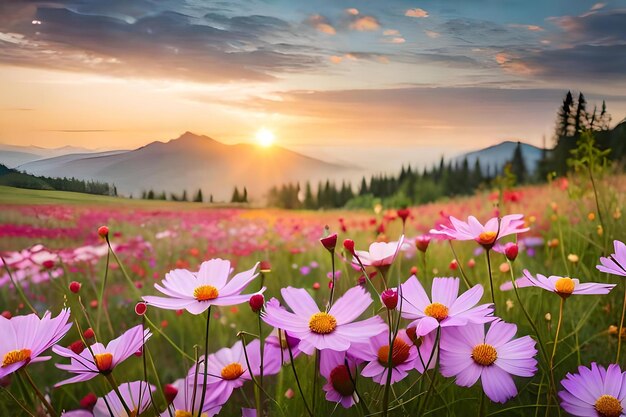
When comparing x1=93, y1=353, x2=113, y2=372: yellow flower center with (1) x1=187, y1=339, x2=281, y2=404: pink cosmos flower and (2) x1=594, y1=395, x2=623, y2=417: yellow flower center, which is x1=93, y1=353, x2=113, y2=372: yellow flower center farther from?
(2) x1=594, y1=395, x2=623, y2=417: yellow flower center

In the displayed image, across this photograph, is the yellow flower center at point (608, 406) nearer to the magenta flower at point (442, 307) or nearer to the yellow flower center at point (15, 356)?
the magenta flower at point (442, 307)

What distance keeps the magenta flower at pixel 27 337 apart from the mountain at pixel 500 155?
4.70 ft

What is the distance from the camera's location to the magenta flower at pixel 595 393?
1.31ft

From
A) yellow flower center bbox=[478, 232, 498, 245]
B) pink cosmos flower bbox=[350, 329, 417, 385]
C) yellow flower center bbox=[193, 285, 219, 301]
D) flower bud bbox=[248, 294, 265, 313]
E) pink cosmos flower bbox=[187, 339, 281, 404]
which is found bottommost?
pink cosmos flower bbox=[187, 339, 281, 404]

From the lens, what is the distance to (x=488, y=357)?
0.40 meters

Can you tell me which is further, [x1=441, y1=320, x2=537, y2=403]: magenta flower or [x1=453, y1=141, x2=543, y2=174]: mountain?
[x1=453, y1=141, x2=543, y2=174]: mountain

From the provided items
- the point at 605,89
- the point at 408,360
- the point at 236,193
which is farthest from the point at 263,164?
the point at 408,360

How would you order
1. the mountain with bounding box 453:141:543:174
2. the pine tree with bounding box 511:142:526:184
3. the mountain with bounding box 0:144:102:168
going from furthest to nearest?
the pine tree with bounding box 511:142:526:184 → the mountain with bounding box 453:141:543:174 → the mountain with bounding box 0:144:102:168

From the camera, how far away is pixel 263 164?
1563 millimetres

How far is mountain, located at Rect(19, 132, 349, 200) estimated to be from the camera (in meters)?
1.41

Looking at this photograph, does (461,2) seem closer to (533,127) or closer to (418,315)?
(533,127)

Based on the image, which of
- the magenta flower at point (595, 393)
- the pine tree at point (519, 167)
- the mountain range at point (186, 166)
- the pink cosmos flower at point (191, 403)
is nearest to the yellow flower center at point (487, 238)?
the magenta flower at point (595, 393)

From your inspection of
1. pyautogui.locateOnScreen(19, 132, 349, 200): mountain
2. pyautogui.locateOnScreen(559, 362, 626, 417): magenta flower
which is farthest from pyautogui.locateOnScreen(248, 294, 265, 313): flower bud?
pyautogui.locateOnScreen(19, 132, 349, 200): mountain

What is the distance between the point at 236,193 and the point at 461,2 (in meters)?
0.78
